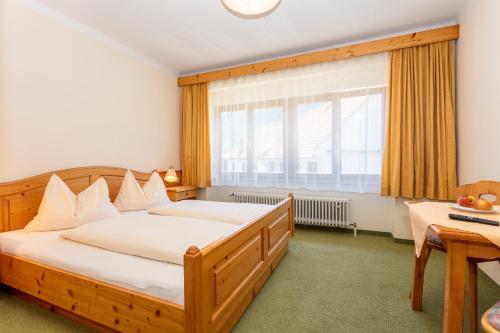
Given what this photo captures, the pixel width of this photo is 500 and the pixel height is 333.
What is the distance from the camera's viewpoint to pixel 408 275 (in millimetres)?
2281

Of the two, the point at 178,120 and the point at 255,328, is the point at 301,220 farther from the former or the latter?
the point at 178,120

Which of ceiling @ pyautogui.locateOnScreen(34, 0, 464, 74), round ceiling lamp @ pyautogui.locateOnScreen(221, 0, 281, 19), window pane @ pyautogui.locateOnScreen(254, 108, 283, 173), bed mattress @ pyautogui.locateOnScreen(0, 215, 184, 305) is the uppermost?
ceiling @ pyautogui.locateOnScreen(34, 0, 464, 74)

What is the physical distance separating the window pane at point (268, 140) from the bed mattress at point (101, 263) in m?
2.59

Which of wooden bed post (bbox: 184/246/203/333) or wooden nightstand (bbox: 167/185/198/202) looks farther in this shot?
wooden nightstand (bbox: 167/185/198/202)

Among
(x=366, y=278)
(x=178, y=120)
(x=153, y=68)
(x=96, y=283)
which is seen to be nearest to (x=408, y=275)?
Answer: (x=366, y=278)

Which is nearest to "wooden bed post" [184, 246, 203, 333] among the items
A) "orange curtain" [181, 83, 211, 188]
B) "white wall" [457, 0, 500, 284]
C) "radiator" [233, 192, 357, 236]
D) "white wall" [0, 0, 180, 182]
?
"white wall" [0, 0, 180, 182]

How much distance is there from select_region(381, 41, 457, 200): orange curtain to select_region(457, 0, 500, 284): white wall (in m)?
0.12

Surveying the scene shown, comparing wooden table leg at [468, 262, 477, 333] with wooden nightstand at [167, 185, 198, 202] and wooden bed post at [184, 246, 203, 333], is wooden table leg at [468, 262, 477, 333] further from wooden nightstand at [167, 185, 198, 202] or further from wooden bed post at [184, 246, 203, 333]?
wooden nightstand at [167, 185, 198, 202]

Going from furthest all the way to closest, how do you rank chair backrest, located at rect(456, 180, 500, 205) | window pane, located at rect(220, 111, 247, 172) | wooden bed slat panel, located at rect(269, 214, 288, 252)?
window pane, located at rect(220, 111, 247, 172) < wooden bed slat panel, located at rect(269, 214, 288, 252) < chair backrest, located at rect(456, 180, 500, 205)

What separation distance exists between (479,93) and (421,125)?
0.69m

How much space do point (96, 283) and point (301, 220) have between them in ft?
9.37

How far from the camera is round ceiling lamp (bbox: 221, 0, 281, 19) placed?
1806mm

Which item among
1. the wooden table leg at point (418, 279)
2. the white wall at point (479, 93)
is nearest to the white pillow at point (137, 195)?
the wooden table leg at point (418, 279)

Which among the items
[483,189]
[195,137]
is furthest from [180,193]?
[483,189]
